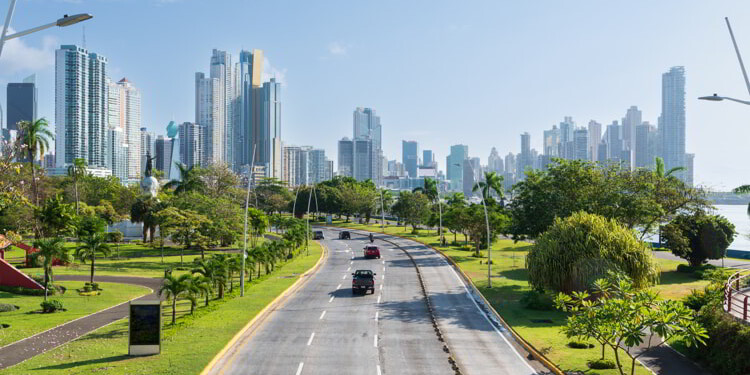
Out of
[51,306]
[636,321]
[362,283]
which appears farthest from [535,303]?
[51,306]

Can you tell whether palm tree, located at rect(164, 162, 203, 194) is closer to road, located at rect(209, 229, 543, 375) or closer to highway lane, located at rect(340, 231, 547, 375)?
road, located at rect(209, 229, 543, 375)

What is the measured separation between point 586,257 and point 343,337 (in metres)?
16.3

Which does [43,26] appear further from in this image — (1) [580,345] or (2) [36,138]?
(2) [36,138]

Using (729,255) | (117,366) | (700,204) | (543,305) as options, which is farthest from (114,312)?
(729,255)

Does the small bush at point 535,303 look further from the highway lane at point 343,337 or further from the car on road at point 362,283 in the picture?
Result: the car on road at point 362,283

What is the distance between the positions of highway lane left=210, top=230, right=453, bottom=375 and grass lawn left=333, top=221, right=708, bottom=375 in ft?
16.3

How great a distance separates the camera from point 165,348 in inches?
907

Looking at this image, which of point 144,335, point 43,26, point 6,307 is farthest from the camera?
point 6,307

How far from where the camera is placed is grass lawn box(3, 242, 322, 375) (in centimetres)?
2003

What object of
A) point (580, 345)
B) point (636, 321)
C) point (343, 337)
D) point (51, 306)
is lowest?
point (343, 337)

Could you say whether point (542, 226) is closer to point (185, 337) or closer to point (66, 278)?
point (185, 337)

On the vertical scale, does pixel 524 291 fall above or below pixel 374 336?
below

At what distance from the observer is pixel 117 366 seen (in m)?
20.5

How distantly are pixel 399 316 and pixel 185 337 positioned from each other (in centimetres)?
1218
